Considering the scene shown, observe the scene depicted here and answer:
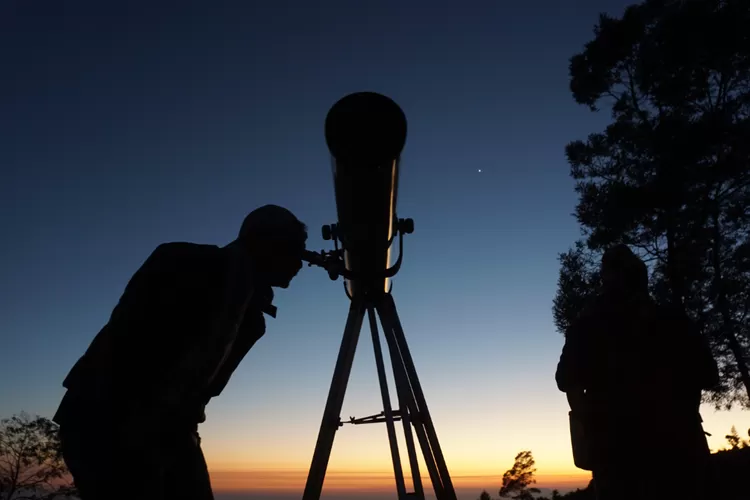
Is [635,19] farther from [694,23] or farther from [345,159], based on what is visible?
[345,159]

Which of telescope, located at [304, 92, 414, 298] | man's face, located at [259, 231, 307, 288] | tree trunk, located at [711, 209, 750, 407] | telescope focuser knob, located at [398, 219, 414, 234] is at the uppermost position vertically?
tree trunk, located at [711, 209, 750, 407]

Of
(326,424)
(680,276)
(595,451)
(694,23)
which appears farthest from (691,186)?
(595,451)

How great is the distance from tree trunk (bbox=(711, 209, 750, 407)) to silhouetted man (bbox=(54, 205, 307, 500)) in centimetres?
1407

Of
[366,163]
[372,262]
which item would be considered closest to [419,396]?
[372,262]

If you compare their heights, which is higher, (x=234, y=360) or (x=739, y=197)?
(x=739, y=197)

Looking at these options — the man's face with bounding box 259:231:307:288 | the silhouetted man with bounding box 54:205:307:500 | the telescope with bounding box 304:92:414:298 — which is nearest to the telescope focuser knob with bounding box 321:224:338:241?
the telescope with bounding box 304:92:414:298

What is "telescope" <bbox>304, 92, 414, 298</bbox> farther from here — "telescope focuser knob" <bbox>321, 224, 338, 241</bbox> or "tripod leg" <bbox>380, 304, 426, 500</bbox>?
"tripod leg" <bbox>380, 304, 426, 500</bbox>

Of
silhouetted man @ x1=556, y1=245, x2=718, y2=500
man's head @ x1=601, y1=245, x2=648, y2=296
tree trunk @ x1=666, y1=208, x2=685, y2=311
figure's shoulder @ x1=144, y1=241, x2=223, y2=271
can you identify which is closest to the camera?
figure's shoulder @ x1=144, y1=241, x2=223, y2=271

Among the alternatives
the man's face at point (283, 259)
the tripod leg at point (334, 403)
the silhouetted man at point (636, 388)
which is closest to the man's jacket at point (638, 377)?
the silhouetted man at point (636, 388)

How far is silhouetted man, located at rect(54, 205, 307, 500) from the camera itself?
182cm

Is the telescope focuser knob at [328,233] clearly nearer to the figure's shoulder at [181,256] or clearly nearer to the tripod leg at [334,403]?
the tripod leg at [334,403]

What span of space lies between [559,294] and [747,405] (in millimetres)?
4893

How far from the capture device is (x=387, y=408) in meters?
6.15

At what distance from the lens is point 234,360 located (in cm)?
264
